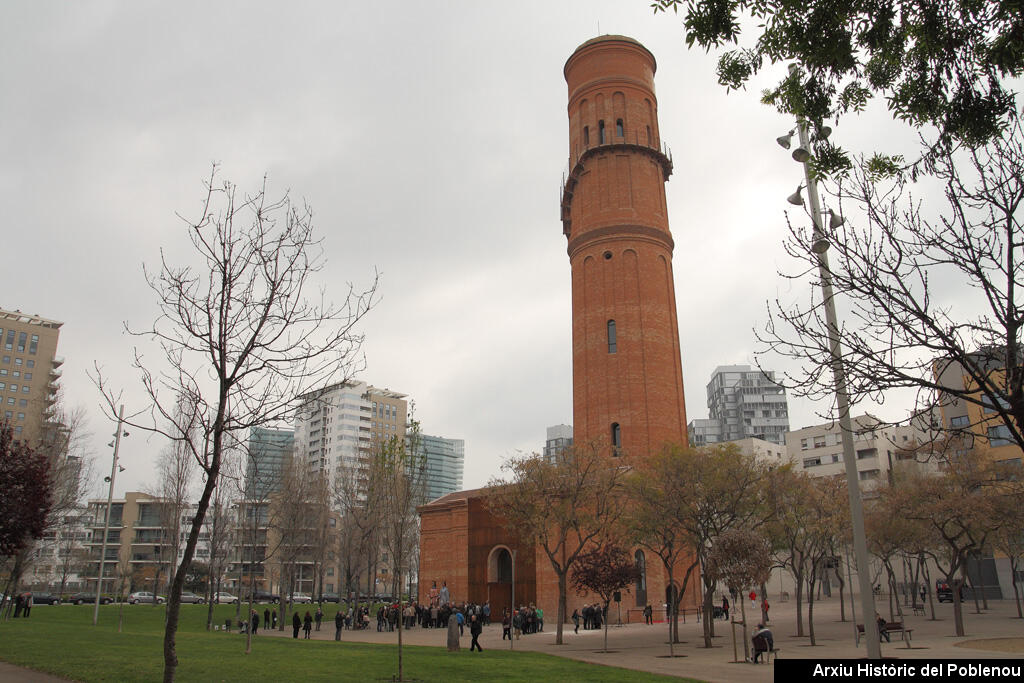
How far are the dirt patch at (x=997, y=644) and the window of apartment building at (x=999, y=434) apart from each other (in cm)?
598

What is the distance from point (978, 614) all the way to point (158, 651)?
131 feet

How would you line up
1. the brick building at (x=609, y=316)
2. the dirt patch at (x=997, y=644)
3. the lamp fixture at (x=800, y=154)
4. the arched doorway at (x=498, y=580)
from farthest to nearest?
the arched doorway at (x=498, y=580) → the brick building at (x=609, y=316) → the dirt patch at (x=997, y=644) → the lamp fixture at (x=800, y=154)

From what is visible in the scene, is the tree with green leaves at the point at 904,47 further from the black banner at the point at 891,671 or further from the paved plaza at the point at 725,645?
the paved plaza at the point at 725,645

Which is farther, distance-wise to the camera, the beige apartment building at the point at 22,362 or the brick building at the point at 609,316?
the beige apartment building at the point at 22,362

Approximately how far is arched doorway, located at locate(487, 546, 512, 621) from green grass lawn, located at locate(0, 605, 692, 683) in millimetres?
16165

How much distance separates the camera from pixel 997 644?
21.6 m

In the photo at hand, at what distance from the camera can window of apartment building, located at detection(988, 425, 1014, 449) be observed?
26.3 feet

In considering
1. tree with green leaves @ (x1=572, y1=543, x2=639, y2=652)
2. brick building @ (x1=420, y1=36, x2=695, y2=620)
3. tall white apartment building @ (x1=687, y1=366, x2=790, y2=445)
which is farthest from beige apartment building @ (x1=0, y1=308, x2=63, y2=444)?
tall white apartment building @ (x1=687, y1=366, x2=790, y2=445)

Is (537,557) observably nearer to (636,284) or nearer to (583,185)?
(636,284)

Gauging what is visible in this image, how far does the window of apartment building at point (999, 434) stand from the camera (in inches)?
315

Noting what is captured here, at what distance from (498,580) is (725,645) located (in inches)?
666

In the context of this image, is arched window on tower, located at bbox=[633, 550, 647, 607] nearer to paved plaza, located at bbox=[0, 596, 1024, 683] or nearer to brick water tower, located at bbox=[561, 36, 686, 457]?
paved plaza, located at bbox=[0, 596, 1024, 683]

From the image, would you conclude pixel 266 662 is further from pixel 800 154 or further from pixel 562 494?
pixel 800 154

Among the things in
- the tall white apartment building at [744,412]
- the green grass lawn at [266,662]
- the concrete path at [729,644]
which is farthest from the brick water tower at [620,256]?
the tall white apartment building at [744,412]
